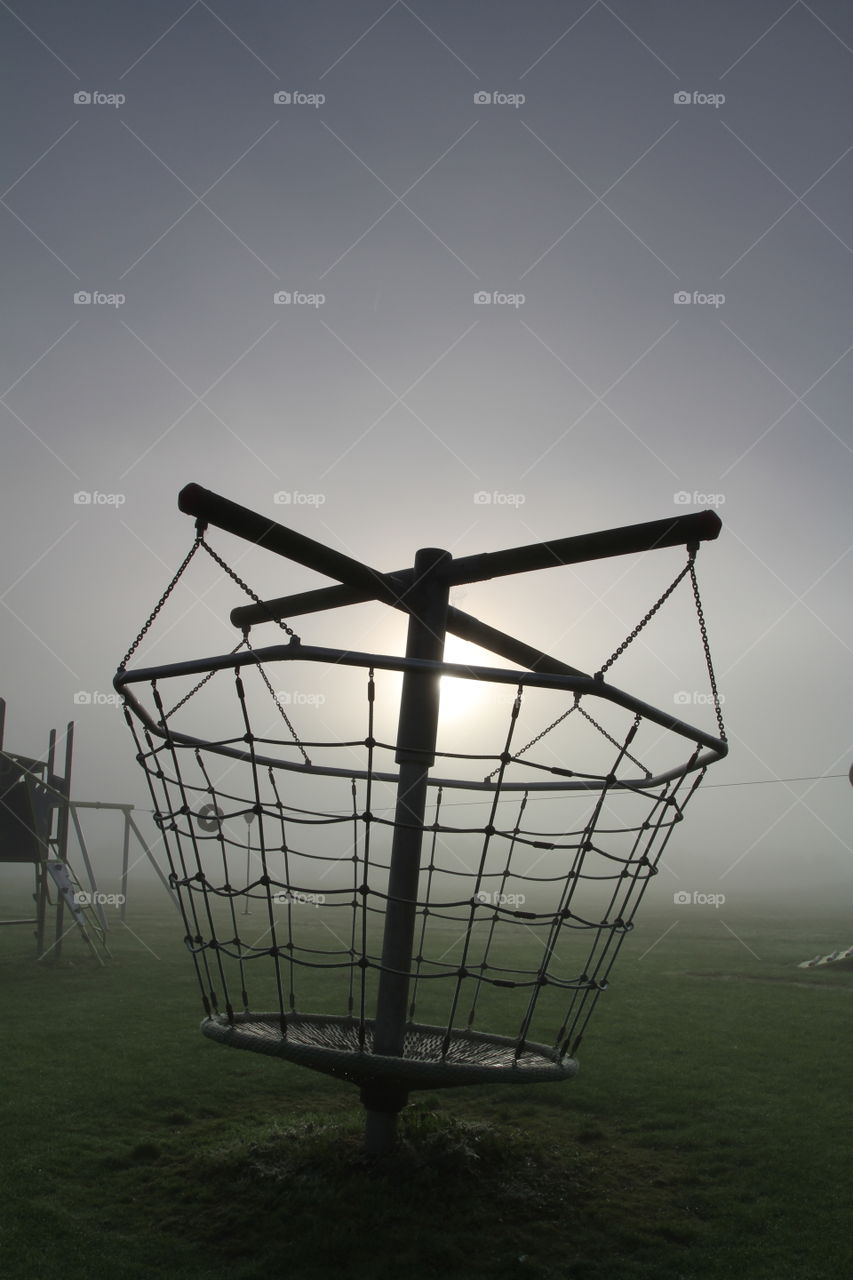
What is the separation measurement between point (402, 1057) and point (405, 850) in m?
0.82

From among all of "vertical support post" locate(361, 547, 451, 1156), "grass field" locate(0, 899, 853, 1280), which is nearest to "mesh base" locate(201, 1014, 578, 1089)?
"vertical support post" locate(361, 547, 451, 1156)

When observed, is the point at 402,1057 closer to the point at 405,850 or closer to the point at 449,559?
the point at 405,850

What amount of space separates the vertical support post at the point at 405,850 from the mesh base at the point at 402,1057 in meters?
0.18

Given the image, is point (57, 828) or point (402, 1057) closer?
point (402, 1057)

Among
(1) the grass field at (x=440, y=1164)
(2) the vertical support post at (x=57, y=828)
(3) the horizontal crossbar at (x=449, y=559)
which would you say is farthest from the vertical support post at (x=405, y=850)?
(2) the vertical support post at (x=57, y=828)

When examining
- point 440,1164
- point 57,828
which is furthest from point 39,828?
point 440,1164

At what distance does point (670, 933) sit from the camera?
15.6 m

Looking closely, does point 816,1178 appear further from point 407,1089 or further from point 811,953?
point 811,953

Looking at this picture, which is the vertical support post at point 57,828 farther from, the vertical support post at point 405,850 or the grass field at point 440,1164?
the vertical support post at point 405,850

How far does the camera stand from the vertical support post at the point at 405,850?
12.4 feet

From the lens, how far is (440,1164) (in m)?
3.88

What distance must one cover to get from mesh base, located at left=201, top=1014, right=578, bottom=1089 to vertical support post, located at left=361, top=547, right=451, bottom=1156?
179 mm

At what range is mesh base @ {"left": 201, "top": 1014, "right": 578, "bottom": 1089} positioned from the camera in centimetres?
321

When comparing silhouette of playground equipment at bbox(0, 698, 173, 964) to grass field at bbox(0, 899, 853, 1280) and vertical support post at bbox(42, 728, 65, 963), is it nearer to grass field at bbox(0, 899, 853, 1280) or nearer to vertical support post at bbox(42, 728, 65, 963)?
vertical support post at bbox(42, 728, 65, 963)
